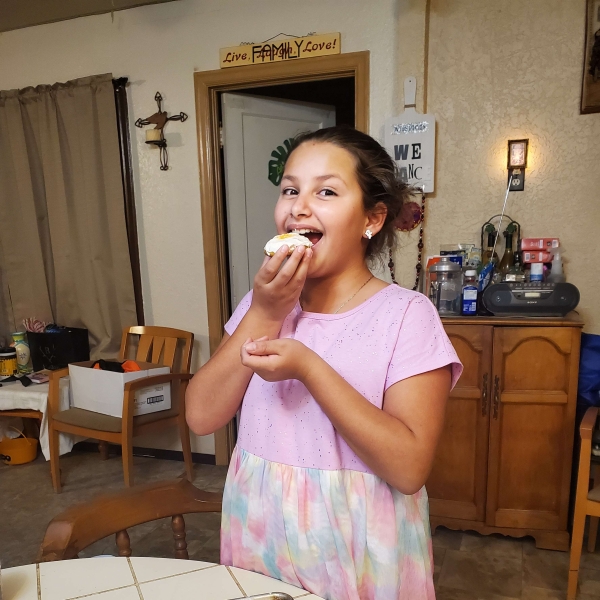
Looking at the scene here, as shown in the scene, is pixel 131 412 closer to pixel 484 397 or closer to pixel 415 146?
pixel 484 397

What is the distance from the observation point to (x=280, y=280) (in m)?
0.70

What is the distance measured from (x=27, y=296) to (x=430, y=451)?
10.2 ft

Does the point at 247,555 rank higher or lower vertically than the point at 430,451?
lower

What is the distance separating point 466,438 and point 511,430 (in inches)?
7.4

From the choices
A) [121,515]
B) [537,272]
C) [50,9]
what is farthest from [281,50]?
[121,515]

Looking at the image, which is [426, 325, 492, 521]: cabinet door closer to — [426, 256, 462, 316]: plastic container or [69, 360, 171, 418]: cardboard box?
[426, 256, 462, 316]: plastic container

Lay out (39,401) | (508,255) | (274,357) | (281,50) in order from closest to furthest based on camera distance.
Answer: (274,357) → (508,255) → (281,50) → (39,401)

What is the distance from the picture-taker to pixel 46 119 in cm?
286

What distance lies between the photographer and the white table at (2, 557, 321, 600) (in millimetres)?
669

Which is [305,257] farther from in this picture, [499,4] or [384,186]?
[499,4]

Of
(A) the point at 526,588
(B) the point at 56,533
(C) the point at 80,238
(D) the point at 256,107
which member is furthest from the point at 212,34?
(A) the point at 526,588

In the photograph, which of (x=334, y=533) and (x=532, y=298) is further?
(x=532, y=298)

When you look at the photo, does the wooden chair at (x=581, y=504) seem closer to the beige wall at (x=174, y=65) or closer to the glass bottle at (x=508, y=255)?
the glass bottle at (x=508, y=255)

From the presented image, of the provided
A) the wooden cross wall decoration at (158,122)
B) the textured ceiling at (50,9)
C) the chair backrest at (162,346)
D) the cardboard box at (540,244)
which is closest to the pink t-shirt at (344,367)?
the cardboard box at (540,244)
